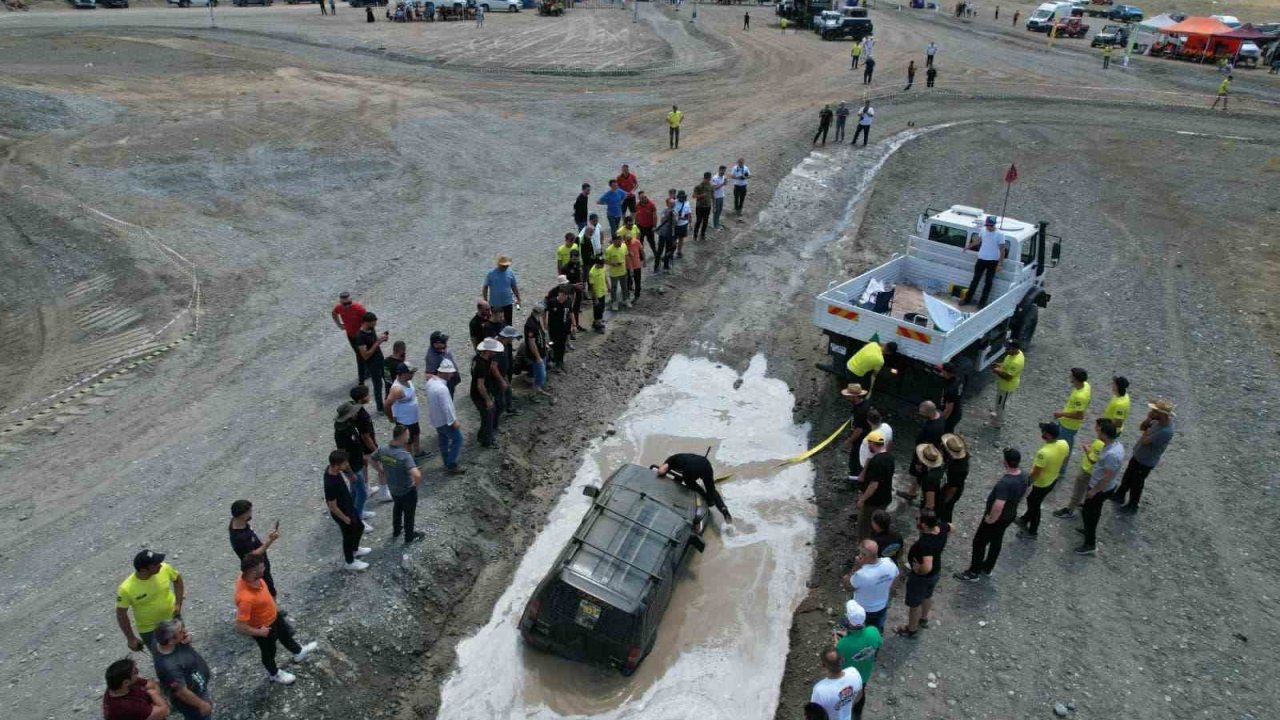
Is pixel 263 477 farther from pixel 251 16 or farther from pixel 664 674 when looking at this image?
pixel 251 16

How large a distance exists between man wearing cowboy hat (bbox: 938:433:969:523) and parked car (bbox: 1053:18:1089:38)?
56.9m

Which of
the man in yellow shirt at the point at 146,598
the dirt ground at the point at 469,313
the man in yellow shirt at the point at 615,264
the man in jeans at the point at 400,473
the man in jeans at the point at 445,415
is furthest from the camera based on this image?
the man in yellow shirt at the point at 615,264

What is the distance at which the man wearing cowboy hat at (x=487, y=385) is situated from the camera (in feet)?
38.0

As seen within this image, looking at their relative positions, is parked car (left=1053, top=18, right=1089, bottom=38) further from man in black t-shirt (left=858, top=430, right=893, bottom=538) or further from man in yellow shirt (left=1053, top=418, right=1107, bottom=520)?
man in black t-shirt (left=858, top=430, right=893, bottom=538)

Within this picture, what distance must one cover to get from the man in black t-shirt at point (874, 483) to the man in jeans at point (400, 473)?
18.0 feet

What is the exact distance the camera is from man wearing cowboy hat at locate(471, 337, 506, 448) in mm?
11570

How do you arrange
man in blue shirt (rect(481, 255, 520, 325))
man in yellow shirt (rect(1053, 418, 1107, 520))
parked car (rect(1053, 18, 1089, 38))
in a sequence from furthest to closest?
parked car (rect(1053, 18, 1089, 38)), man in blue shirt (rect(481, 255, 520, 325)), man in yellow shirt (rect(1053, 418, 1107, 520))

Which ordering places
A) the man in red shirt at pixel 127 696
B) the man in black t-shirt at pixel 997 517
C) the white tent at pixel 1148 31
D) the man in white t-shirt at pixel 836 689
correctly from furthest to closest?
the white tent at pixel 1148 31 < the man in black t-shirt at pixel 997 517 < the man in white t-shirt at pixel 836 689 < the man in red shirt at pixel 127 696

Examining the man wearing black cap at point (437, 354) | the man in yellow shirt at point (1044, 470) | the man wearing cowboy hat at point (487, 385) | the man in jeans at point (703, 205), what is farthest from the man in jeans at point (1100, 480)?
the man in jeans at point (703, 205)

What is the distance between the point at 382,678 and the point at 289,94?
28911 mm

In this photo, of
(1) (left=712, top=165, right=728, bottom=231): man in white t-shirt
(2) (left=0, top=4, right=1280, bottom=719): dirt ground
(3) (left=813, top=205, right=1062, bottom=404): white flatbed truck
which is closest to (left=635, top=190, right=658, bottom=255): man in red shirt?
(2) (left=0, top=4, right=1280, bottom=719): dirt ground

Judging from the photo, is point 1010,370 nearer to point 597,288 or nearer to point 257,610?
point 597,288

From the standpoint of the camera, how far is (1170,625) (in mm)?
9344

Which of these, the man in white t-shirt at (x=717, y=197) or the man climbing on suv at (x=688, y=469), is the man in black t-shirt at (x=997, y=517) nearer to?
the man climbing on suv at (x=688, y=469)
